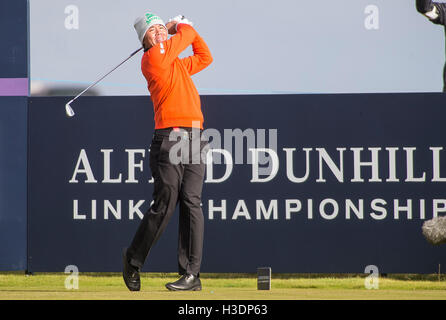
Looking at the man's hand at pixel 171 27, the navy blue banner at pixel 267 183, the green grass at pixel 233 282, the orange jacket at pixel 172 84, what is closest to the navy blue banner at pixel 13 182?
the navy blue banner at pixel 267 183

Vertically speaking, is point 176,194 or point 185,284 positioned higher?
point 176,194

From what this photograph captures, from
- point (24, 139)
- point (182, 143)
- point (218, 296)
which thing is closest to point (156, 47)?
point (182, 143)

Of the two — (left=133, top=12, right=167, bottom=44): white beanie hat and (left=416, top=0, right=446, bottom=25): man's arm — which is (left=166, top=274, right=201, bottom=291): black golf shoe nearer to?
(left=133, top=12, right=167, bottom=44): white beanie hat

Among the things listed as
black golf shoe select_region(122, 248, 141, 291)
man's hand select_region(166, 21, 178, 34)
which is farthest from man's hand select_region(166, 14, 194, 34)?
black golf shoe select_region(122, 248, 141, 291)

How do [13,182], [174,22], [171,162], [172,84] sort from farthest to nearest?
[13,182] < [174,22] < [172,84] < [171,162]

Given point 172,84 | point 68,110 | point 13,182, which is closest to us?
point 172,84

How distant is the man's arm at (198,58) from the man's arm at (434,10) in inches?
75.9

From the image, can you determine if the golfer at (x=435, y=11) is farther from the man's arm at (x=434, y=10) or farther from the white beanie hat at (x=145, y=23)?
the white beanie hat at (x=145, y=23)

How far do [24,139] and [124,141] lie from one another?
773 mm

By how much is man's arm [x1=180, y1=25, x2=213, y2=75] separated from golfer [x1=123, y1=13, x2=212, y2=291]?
0.47 ft

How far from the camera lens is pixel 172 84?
14.8 ft

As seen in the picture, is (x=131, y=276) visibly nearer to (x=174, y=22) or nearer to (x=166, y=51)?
(x=166, y=51)

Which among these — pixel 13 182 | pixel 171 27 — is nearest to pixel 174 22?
pixel 171 27

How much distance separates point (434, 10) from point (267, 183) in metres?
1.79
